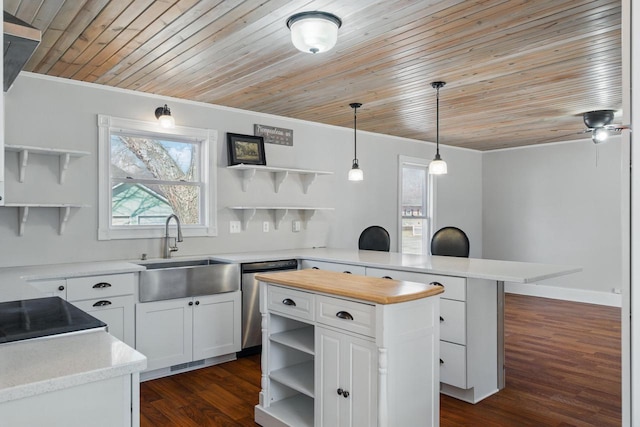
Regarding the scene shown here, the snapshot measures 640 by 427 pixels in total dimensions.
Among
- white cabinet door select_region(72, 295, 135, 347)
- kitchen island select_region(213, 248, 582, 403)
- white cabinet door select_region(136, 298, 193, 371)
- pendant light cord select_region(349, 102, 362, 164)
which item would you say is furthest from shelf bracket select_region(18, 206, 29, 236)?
pendant light cord select_region(349, 102, 362, 164)

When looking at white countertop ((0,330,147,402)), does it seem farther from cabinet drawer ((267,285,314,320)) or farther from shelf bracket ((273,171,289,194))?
shelf bracket ((273,171,289,194))

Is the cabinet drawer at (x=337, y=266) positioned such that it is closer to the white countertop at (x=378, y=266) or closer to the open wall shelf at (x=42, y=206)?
the white countertop at (x=378, y=266)

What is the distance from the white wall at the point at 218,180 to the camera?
338cm

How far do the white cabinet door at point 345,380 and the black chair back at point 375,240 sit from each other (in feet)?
8.70

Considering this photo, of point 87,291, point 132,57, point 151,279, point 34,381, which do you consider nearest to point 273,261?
point 151,279

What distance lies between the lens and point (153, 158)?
4.12 meters

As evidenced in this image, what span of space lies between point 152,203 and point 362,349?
275 centimetres

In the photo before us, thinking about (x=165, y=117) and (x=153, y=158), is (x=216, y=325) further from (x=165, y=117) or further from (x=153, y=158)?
(x=165, y=117)

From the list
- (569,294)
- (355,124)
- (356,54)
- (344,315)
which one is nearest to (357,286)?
(344,315)

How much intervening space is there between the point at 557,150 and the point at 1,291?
674 centimetres

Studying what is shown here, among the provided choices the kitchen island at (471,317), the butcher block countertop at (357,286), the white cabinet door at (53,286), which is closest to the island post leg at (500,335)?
the kitchen island at (471,317)

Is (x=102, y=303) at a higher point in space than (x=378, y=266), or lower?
lower

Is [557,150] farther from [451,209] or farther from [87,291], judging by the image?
[87,291]

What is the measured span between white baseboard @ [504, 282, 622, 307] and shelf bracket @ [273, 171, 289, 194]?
14.3 ft
